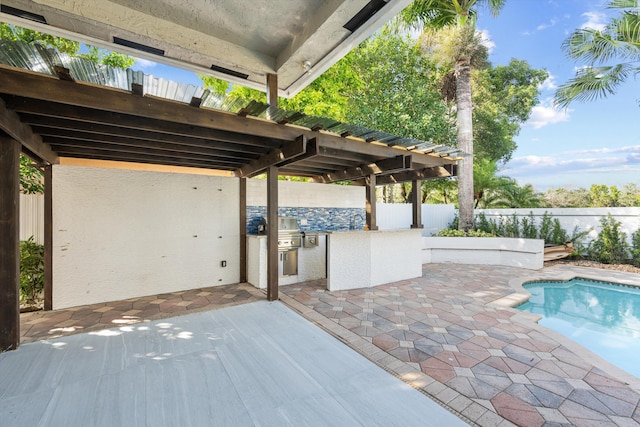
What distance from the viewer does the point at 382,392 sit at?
2.33 m

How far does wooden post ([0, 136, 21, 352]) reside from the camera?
117 inches

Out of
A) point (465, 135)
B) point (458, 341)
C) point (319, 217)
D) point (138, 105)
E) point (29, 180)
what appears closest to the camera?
point (138, 105)

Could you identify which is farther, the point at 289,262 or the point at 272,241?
the point at 289,262

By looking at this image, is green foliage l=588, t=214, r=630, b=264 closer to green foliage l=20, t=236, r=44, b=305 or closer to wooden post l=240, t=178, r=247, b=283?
wooden post l=240, t=178, r=247, b=283

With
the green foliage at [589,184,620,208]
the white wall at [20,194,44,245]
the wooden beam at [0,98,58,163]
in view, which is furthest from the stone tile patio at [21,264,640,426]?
the green foliage at [589,184,620,208]

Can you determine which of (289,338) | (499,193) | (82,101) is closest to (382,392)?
(289,338)

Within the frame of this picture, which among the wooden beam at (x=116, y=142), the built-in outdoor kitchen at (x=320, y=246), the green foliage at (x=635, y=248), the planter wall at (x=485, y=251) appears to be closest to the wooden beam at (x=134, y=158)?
the wooden beam at (x=116, y=142)

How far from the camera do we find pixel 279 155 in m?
4.44

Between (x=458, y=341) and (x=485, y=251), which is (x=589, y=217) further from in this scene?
(x=458, y=341)

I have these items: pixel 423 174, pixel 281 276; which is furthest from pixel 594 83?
pixel 281 276

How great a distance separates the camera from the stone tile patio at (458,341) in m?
2.20

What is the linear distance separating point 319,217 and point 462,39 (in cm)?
786

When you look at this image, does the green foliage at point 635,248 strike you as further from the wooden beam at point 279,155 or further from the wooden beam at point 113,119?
the wooden beam at point 113,119

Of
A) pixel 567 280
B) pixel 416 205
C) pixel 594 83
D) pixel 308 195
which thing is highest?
pixel 594 83
